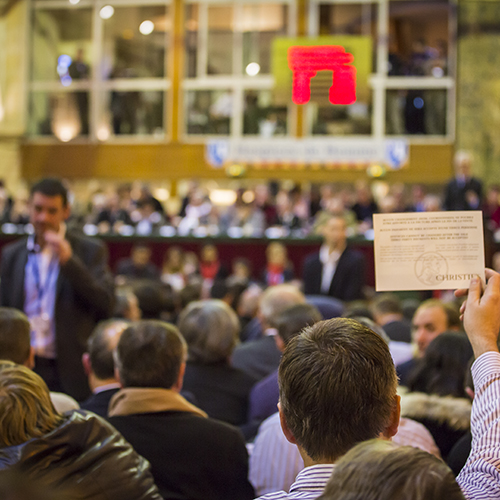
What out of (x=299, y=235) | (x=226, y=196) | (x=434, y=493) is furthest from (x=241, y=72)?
(x=434, y=493)

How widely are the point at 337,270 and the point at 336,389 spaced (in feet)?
17.9

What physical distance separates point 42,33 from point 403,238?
15.6 metres

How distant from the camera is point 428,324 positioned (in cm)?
346

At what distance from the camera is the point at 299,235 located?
32.8ft

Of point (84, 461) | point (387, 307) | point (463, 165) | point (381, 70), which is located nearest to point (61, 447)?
point (84, 461)

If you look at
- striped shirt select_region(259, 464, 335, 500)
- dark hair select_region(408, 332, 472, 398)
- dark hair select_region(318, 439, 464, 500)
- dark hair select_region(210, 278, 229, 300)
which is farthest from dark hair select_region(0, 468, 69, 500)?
dark hair select_region(210, 278, 229, 300)

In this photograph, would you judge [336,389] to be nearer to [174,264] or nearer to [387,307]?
[387,307]

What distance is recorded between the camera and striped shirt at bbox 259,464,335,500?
111cm

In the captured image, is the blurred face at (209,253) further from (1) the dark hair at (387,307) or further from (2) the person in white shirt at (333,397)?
(2) the person in white shirt at (333,397)

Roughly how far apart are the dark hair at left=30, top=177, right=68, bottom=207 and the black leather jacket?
5.03ft

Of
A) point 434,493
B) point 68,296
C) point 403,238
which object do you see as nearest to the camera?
point 434,493

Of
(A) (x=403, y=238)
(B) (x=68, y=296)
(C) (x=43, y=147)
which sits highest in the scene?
(C) (x=43, y=147)

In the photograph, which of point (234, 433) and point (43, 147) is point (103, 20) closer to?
point (43, 147)

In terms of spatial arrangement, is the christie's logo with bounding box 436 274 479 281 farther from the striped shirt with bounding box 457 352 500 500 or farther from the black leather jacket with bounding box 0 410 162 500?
the black leather jacket with bounding box 0 410 162 500
